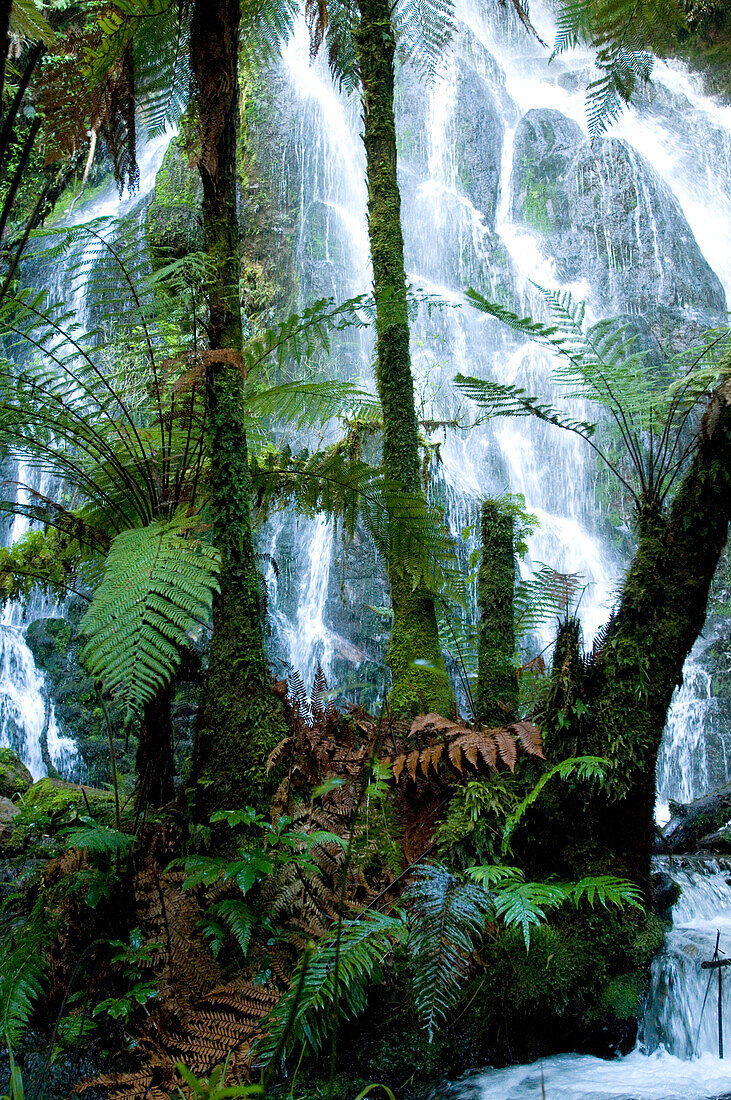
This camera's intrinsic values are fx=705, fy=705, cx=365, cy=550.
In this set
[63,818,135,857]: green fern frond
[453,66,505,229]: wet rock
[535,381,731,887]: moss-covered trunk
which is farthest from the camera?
[453,66,505,229]: wet rock

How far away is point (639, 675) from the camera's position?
7.94 feet

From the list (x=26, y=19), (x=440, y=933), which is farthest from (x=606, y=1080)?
(x=26, y=19)

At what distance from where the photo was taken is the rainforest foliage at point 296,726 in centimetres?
196

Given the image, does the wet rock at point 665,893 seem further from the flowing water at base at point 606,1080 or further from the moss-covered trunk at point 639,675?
the moss-covered trunk at point 639,675

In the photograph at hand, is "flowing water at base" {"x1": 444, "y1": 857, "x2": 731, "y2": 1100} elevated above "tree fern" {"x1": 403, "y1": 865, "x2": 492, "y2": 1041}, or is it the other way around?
"tree fern" {"x1": 403, "y1": 865, "x2": 492, "y2": 1041}

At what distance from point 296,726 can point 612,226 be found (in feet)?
44.1

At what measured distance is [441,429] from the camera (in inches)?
433

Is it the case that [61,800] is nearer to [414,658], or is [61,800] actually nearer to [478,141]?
[414,658]

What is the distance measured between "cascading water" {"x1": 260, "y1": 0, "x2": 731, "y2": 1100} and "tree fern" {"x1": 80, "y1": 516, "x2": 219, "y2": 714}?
6.19 metres

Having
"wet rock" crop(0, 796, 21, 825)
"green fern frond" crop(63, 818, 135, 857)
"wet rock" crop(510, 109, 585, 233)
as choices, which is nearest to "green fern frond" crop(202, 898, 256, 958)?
"green fern frond" crop(63, 818, 135, 857)

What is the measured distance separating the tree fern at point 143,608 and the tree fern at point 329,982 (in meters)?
0.82

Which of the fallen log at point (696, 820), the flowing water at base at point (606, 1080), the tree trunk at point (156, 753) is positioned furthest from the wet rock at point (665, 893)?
the tree trunk at point (156, 753)

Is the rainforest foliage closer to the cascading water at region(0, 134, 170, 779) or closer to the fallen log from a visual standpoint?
the fallen log

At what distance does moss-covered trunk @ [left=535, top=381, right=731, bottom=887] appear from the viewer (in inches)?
93.1
